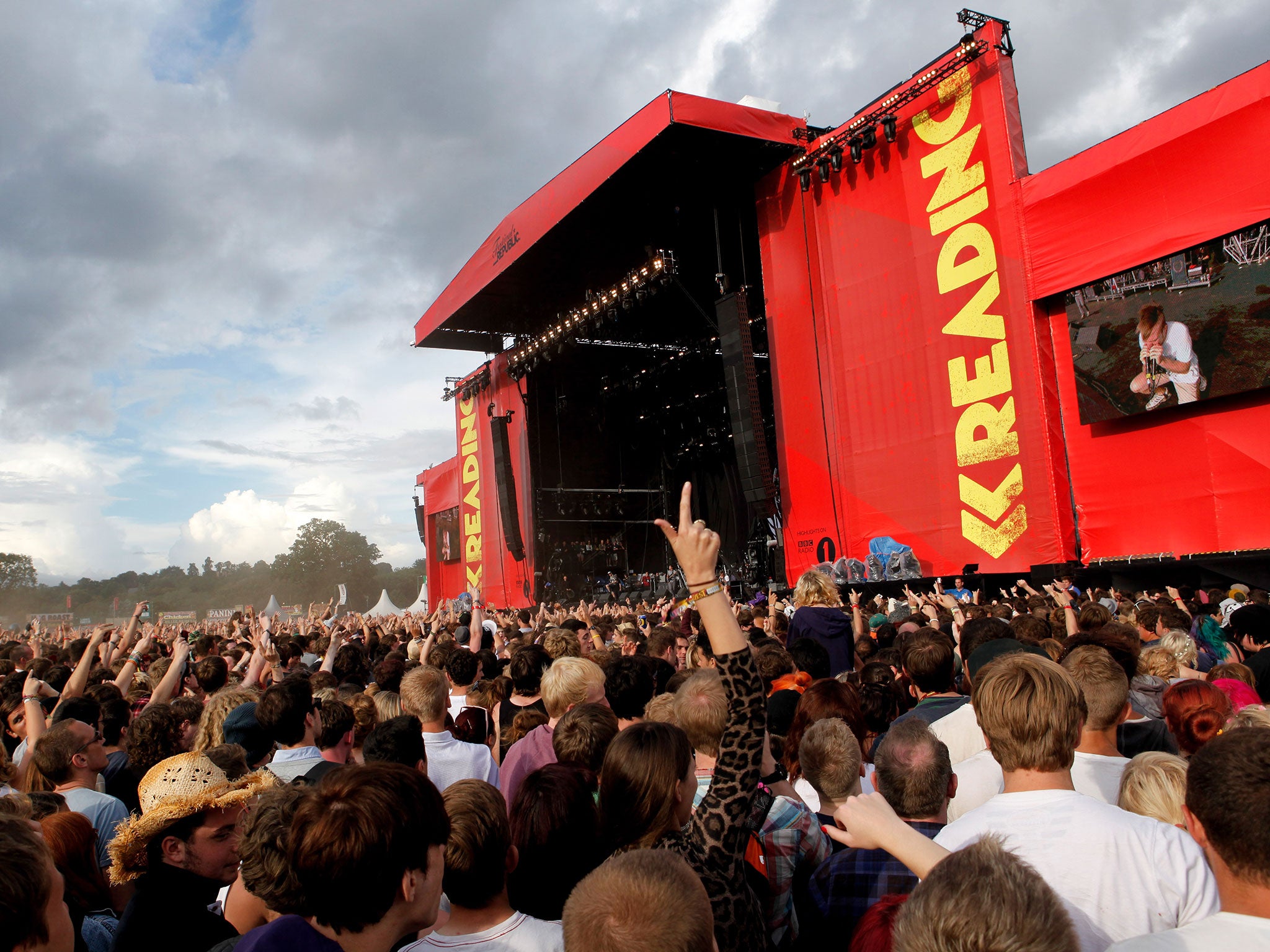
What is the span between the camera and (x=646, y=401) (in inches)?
1003

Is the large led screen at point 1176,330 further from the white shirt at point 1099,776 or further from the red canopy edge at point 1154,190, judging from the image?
the white shirt at point 1099,776

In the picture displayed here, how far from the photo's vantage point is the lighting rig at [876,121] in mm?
12922

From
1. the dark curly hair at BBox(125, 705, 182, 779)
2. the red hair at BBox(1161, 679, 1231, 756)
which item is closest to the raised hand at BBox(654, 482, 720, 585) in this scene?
the red hair at BBox(1161, 679, 1231, 756)

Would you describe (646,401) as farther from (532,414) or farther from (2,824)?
(2,824)

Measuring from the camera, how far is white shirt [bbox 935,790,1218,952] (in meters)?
1.70

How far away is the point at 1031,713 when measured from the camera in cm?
198

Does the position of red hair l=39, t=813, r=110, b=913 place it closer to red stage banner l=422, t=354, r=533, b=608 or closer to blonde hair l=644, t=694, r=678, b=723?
blonde hair l=644, t=694, r=678, b=723

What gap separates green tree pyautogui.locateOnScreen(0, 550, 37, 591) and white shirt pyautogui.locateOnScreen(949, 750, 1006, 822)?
7750 centimetres

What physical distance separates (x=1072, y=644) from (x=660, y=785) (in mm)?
2784

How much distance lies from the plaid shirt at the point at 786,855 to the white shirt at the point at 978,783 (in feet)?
2.13

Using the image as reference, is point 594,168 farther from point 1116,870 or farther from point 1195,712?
point 1116,870

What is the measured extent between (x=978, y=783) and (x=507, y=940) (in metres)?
1.68

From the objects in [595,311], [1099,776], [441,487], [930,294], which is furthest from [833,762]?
[441,487]

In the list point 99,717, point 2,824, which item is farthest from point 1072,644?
point 99,717
